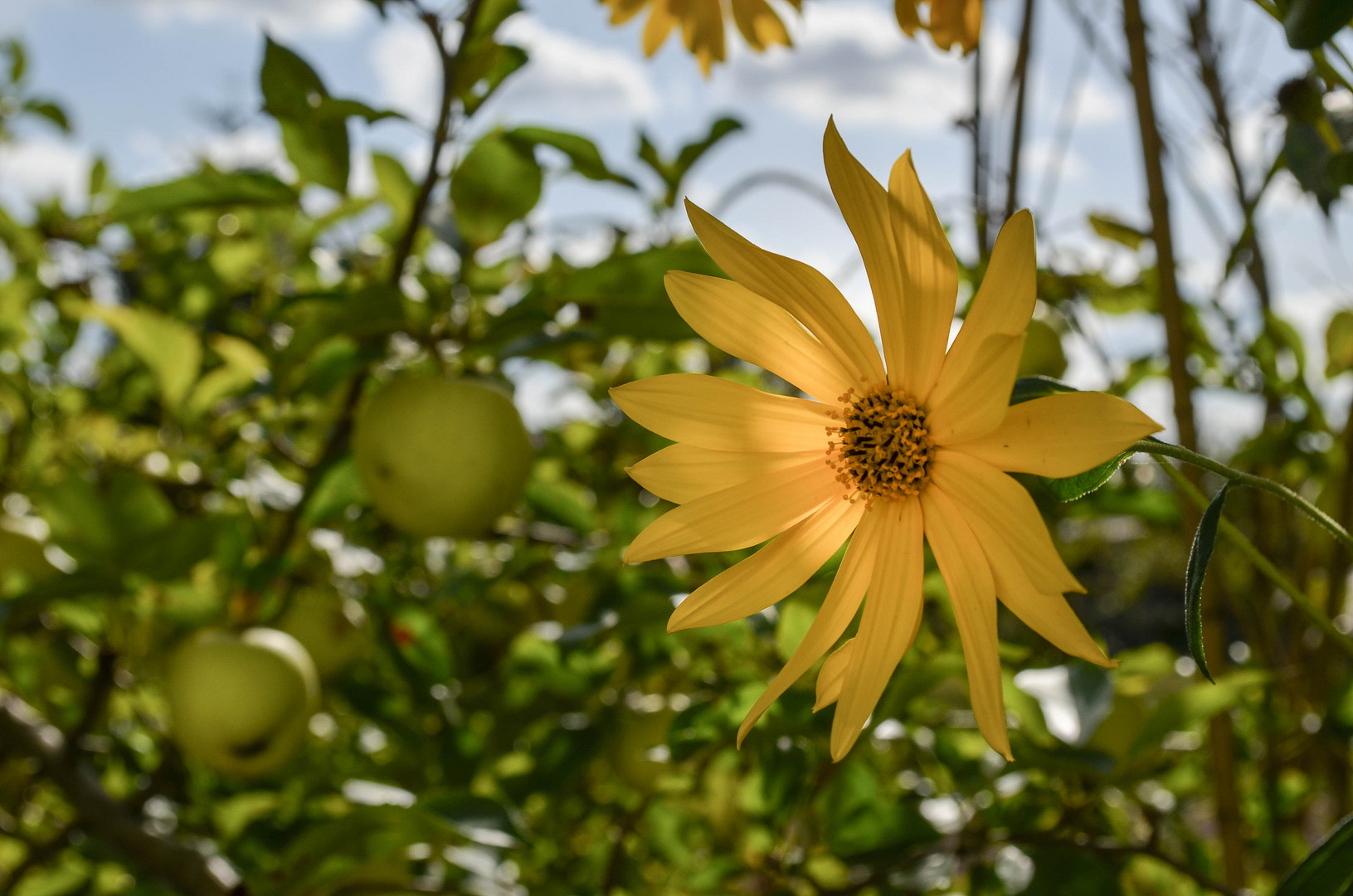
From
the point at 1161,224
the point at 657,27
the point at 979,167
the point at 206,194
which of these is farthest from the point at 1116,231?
the point at 206,194

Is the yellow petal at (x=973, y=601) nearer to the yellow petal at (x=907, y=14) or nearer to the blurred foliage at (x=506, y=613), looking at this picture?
the blurred foliage at (x=506, y=613)

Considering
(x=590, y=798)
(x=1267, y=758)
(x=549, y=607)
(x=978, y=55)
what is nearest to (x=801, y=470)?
(x=978, y=55)

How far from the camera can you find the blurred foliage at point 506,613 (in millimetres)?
584

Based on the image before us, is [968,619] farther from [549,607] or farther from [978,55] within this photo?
[549,607]

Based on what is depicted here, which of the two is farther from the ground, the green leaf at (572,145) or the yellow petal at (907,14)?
the green leaf at (572,145)

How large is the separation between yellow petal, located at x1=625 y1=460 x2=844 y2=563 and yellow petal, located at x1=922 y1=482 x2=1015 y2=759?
0.04 metres

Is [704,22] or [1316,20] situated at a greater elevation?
[704,22]

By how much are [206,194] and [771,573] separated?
55cm

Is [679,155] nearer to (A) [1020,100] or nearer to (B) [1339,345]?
(A) [1020,100]

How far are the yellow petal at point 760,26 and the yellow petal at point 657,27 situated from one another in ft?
0.15

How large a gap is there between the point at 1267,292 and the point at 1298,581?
260 mm

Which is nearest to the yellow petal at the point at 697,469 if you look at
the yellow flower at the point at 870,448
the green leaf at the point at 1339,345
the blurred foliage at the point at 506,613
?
the yellow flower at the point at 870,448

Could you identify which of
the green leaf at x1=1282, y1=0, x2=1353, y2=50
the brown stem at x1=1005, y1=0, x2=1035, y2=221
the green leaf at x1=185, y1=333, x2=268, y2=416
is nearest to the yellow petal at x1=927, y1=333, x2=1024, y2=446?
the green leaf at x1=1282, y1=0, x2=1353, y2=50

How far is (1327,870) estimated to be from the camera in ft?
1.02
